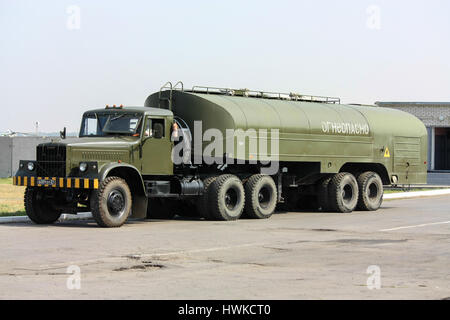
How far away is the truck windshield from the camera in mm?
21484

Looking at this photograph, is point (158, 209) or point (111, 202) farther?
point (158, 209)

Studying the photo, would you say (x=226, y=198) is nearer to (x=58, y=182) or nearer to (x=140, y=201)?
(x=140, y=201)

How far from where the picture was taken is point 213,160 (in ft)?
74.1

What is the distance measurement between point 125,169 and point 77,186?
164cm

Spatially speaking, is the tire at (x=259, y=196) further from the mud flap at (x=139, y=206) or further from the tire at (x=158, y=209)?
the mud flap at (x=139, y=206)

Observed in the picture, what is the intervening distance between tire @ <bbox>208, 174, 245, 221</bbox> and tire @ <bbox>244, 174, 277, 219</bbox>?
357 mm

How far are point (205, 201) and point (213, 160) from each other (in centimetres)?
109

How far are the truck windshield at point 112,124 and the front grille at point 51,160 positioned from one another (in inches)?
60.9

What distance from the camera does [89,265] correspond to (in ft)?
42.6

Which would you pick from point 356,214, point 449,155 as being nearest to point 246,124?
point 356,214

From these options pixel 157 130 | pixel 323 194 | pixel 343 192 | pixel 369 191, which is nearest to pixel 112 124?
pixel 157 130

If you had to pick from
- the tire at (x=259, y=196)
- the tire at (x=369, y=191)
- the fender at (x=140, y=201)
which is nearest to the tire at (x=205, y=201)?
the tire at (x=259, y=196)

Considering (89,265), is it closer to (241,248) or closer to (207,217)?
(241,248)

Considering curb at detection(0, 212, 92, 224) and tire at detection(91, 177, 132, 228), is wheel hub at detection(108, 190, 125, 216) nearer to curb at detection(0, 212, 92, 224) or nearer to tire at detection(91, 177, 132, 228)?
tire at detection(91, 177, 132, 228)
